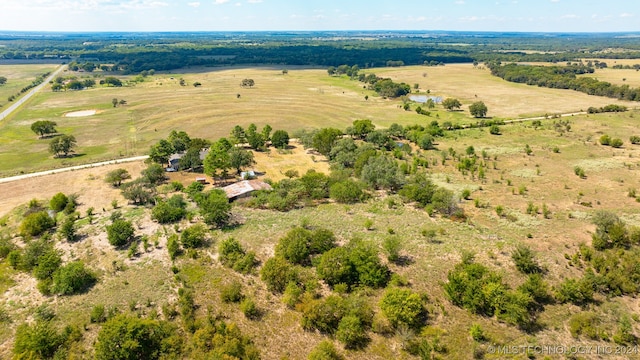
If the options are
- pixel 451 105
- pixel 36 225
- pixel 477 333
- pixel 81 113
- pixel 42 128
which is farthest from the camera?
pixel 451 105

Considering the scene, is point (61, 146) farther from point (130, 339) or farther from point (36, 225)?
point (130, 339)

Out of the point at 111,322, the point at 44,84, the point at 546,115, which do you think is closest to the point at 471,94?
the point at 546,115

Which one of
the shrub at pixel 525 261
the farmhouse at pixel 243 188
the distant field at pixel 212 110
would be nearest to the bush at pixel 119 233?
the farmhouse at pixel 243 188

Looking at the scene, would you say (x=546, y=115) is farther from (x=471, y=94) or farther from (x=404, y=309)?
(x=404, y=309)

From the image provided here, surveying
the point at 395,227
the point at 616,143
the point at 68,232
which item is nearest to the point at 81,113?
the point at 68,232

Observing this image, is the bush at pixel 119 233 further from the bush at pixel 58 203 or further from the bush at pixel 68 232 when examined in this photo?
the bush at pixel 58 203

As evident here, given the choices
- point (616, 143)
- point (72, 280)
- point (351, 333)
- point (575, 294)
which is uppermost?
point (616, 143)

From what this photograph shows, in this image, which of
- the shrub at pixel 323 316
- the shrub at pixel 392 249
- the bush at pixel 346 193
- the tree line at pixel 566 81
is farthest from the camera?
the tree line at pixel 566 81
